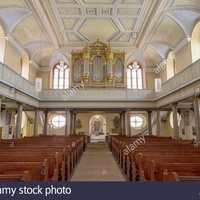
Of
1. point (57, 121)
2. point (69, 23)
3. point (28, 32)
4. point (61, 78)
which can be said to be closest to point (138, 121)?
point (57, 121)

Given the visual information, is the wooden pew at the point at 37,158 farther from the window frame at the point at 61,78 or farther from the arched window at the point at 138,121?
the arched window at the point at 138,121

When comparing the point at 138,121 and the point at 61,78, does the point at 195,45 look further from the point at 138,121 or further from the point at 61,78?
the point at 61,78

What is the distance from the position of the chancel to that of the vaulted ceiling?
6 cm

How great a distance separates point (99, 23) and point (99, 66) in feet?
13.0

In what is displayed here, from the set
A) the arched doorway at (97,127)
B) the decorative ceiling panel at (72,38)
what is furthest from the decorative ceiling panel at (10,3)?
the arched doorway at (97,127)

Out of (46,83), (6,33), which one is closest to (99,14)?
(6,33)

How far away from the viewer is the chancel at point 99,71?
9.89 meters

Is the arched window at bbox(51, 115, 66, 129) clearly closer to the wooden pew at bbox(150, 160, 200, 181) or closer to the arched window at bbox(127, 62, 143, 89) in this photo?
the arched window at bbox(127, 62, 143, 89)

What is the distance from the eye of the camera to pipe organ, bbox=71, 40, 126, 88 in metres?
16.3

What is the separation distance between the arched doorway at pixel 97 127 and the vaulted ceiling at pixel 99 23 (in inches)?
315

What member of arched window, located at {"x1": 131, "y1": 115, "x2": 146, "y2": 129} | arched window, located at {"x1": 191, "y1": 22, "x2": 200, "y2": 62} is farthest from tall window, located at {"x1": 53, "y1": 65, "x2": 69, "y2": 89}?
arched window, located at {"x1": 191, "y1": 22, "x2": 200, "y2": 62}

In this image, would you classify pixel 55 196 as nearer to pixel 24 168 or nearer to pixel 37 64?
pixel 24 168

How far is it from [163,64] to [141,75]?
121 inches

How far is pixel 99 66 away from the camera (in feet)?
55.2
